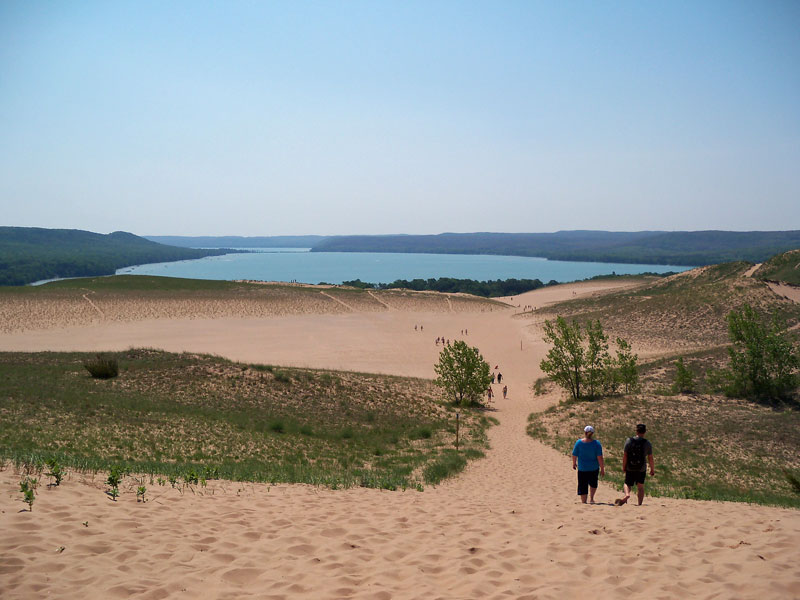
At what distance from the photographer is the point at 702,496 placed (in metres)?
11.7

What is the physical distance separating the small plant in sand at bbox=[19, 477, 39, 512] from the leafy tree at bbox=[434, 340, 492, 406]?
78.4ft

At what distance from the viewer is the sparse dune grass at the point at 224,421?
42.8 ft

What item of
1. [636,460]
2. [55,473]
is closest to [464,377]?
[636,460]

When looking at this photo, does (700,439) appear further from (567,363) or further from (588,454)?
(588,454)

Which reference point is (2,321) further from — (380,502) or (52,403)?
(380,502)

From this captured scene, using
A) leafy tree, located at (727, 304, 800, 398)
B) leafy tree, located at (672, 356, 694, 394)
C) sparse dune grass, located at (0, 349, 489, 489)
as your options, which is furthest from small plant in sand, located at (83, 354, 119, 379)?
leafy tree, located at (727, 304, 800, 398)

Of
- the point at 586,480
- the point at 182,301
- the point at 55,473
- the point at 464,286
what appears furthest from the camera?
the point at 464,286

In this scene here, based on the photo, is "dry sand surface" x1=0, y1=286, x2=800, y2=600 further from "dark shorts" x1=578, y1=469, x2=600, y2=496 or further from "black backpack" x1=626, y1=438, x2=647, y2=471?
"black backpack" x1=626, y1=438, x2=647, y2=471

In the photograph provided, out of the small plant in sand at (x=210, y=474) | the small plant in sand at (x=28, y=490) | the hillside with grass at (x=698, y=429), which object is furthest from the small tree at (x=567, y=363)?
the small plant in sand at (x=28, y=490)

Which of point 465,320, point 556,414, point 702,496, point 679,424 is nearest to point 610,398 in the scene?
point 556,414

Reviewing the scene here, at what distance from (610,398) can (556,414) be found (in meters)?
3.64

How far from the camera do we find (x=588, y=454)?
32.8ft

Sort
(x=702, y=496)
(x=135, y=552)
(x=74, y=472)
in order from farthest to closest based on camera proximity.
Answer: (x=702, y=496) → (x=74, y=472) → (x=135, y=552)

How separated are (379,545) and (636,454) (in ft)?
19.0
